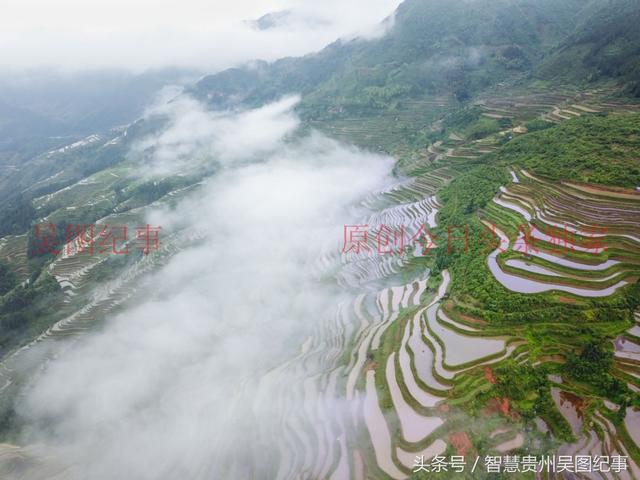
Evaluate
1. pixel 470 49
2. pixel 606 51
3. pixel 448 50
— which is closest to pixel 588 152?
pixel 606 51

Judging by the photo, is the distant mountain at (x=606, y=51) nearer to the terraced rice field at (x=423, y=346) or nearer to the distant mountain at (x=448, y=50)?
the distant mountain at (x=448, y=50)

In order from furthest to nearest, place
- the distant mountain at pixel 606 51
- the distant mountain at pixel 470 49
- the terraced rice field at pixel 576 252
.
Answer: the distant mountain at pixel 470 49 < the distant mountain at pixel 606 51 < the terraced rice field at pixel 576 252

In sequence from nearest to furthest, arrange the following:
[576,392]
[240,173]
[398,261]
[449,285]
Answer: [576,392]
[449,285]
[398,261]
[240,173]

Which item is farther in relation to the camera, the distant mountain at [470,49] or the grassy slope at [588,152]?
the distant mountain at [470,49]

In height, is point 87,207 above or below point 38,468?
above

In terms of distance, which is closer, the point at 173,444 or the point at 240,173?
the point at 173,444

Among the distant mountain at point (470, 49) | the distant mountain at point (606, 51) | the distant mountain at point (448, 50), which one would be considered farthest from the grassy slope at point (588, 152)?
the distant mountain at point (448, 50)

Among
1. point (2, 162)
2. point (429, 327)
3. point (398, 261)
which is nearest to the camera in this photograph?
point (429, 327)

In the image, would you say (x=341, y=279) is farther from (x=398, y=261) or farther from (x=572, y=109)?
(x=572, y=109)

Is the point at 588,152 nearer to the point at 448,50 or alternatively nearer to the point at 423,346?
the point at 423,346

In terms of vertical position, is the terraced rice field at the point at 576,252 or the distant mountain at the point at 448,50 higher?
the distant mountain at the point at 448,50

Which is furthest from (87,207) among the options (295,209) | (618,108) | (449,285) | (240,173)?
(618,108)
